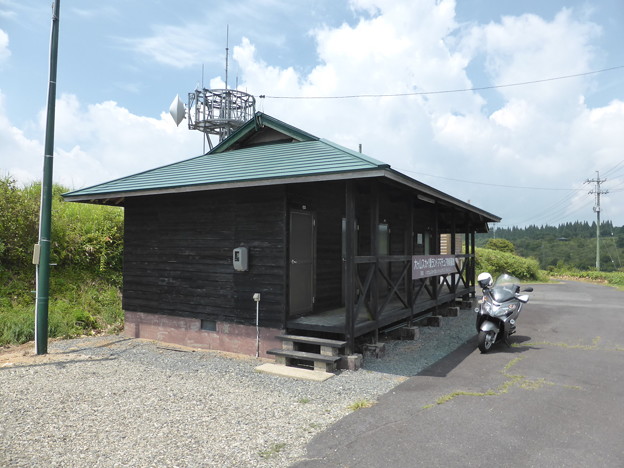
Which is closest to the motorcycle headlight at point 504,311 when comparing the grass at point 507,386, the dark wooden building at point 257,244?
the grass at point 507,386

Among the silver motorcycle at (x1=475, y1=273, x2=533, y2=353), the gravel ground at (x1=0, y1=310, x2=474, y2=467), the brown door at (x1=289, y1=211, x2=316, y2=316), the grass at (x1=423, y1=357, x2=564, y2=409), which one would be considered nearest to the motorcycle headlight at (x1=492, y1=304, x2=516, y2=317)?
the silver motorcycle at (x1=475, y1=273, x2=533, y2=353)

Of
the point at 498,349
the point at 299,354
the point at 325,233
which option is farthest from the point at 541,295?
the point at 299,354

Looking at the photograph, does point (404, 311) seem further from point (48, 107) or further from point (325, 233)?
point (48, 107)

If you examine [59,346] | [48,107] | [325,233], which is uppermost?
[48,107]

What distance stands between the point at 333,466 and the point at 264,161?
217 inches

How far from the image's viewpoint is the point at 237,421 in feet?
15.1

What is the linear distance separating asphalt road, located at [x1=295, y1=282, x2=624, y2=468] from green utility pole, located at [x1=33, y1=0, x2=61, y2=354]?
18.9ft

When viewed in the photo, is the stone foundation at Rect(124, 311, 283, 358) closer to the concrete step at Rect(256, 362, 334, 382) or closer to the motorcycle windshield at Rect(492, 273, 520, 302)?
the concrete step at Rect(256, 362, 334, 382)

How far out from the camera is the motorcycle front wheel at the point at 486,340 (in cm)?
768

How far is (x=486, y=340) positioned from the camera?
25.3 ft

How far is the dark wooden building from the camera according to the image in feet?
23.3

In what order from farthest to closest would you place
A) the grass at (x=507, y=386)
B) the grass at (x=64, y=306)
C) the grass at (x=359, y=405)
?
the grass at (x=64, y=306), the grass at (x=507, y=386), the grass at (x=359, y=405)

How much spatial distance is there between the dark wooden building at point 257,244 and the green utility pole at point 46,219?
3.66 feet

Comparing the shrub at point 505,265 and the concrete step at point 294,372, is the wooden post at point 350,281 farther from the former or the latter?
the shrub at point 505,265
